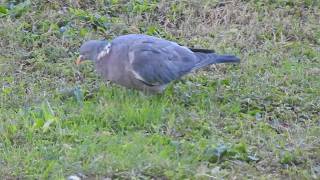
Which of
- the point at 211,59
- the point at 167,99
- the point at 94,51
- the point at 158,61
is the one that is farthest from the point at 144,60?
the point at 211,59

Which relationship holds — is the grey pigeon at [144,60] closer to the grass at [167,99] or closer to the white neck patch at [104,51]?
the white neck patch at [104,51]

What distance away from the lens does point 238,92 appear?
20.3 feet

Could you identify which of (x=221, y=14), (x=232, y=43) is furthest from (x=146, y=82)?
(x=221, y=14)

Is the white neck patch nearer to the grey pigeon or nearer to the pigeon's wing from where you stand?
the grey pigeon

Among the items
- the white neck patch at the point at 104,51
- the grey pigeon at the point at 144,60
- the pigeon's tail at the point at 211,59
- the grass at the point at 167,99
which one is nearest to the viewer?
the grass at the point at 167,99

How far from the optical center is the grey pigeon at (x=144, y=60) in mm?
5891

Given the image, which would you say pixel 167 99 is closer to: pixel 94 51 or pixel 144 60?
pixel 144 60

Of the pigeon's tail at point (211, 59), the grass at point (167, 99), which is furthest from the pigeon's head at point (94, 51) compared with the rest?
the pigeon's tail at point (211, 59)

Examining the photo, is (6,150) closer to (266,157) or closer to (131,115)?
(131,115)

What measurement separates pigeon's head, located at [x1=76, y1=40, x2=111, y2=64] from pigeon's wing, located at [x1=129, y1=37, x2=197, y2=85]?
0.75ft

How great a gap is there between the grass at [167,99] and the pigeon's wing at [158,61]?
157 millimetres

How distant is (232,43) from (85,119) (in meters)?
2.23

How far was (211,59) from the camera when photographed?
619 cm

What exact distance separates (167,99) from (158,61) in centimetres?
30
